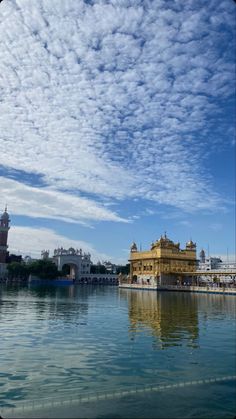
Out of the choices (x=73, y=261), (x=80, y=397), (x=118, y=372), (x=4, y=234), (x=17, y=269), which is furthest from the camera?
(x=73, y=261)

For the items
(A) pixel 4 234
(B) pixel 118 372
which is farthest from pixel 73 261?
(B) pixel 118 372

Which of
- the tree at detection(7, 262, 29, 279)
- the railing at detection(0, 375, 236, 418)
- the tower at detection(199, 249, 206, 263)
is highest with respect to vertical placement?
the tower at detection(199, 249, 206, 263)

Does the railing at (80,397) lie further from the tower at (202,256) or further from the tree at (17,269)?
the tower at (202,256)

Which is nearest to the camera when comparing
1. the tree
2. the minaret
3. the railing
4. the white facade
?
the railing

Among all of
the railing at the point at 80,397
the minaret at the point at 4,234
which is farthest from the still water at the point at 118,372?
the minaret at the point at 4,234

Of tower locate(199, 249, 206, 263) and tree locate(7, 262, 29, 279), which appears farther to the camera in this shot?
tower locate(199, 249, 206, 263)

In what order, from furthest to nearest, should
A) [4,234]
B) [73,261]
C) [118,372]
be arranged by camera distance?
[73,261] → [4,234] → [118,372]

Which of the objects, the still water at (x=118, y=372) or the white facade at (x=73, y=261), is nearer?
the still water at (x=118, y=372)

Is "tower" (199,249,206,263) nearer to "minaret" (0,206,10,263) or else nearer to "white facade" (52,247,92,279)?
"white facade" (52,247,92,279)

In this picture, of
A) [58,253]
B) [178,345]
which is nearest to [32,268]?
[58,253]

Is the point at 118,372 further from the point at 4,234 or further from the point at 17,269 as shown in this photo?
the point at 4,234

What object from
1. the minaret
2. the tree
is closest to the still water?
the tree

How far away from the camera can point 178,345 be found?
12539mm

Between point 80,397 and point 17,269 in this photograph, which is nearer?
point 80,397
